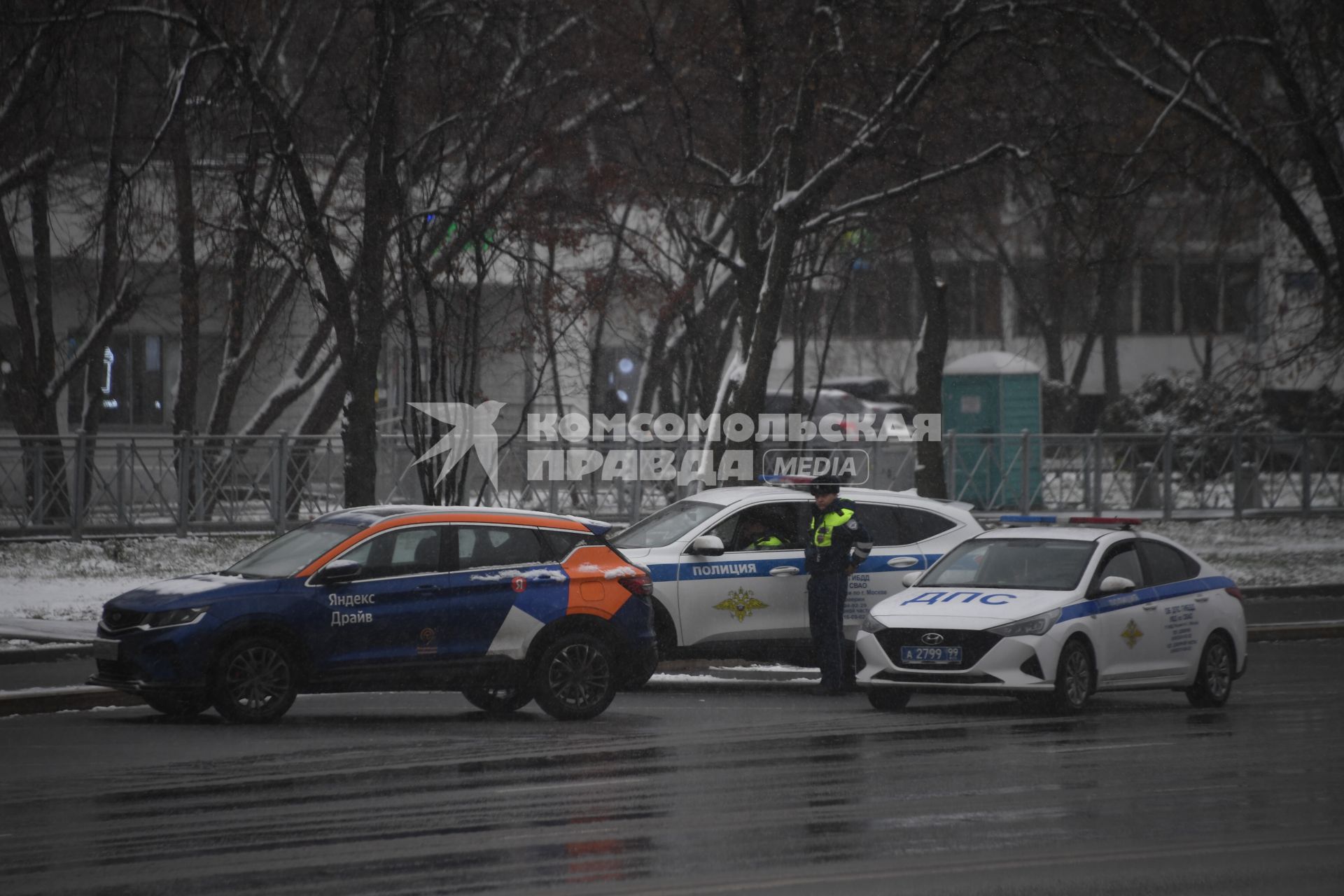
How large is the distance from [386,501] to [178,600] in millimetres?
15259

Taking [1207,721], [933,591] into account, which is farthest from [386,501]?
[1207,721]

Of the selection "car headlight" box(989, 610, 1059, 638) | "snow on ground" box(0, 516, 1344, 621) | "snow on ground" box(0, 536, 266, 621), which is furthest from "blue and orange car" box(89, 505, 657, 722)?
"snow on ground" box(0, 536, 266, 621)

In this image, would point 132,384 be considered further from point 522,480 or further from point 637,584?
point 637,584

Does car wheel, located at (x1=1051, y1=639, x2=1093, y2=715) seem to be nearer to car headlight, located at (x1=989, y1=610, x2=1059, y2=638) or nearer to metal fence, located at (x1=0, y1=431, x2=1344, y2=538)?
car headlight, located at (x1=989, y1=610, x2=1059, y2=638)

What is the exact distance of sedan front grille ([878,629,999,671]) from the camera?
13.0m

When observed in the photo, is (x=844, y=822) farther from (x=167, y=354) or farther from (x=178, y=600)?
(x=167, y=354)

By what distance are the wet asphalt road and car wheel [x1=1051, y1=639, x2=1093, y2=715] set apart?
0.14 meters

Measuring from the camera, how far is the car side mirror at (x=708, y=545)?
47.7 ft

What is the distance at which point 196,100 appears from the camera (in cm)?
2019

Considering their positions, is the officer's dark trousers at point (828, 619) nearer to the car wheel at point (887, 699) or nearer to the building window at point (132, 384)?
the car wheel at point (887, 699)

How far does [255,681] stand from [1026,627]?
5619 millimetres

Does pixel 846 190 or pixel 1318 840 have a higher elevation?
pixel 846 190

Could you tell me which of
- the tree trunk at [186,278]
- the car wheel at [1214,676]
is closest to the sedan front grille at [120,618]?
the tree trunk at [186,278]

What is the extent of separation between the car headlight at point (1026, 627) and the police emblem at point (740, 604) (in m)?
2.59
